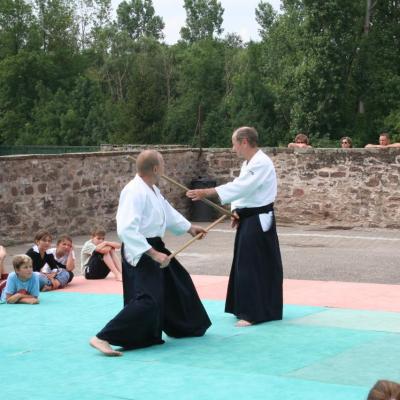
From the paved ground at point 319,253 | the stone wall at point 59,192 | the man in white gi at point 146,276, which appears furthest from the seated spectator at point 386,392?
the stone wall at point 59,192

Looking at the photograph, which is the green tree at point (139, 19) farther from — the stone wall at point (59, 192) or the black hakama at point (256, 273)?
the black hakama at point (256, 273)

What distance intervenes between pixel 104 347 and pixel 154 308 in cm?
46

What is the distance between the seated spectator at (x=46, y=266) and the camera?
10.5m

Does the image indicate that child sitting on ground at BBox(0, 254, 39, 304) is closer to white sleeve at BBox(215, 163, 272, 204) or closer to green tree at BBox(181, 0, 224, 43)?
white sleeve at BBox(215, 163, 272, 204)

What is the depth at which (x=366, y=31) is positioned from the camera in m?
40.5

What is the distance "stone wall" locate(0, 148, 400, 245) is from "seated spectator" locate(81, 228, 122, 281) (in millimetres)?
3929

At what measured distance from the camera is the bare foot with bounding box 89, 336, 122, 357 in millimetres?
6820

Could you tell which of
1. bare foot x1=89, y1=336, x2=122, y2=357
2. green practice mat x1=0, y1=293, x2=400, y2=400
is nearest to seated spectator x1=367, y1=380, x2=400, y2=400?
green practice mat x1=0, y1=293, x2=400, y2=400

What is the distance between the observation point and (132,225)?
6.91 m

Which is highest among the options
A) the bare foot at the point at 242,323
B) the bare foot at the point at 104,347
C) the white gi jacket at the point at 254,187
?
the white gi jacket at the point at 254,187

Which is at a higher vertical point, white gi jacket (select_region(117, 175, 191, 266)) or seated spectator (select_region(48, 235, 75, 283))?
white gi jacket (select_region(117, 175, 191, 266))

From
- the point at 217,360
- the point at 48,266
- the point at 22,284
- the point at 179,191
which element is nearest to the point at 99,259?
the point at 48,266

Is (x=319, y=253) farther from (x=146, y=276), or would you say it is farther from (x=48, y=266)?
(x=146, y=276)

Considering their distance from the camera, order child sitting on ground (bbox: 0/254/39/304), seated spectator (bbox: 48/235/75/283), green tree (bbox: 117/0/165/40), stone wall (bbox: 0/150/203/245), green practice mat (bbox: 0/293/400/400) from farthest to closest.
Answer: green tree (bbox: 117/0/165/40)
stone wall (bbox: 0/150/203/245)
seated spectator (bbox: 48/235/75/283)
child sitting on ground (bbox: 0/254/39/304)
green practice mat (bbox: 0/293/400/400)
